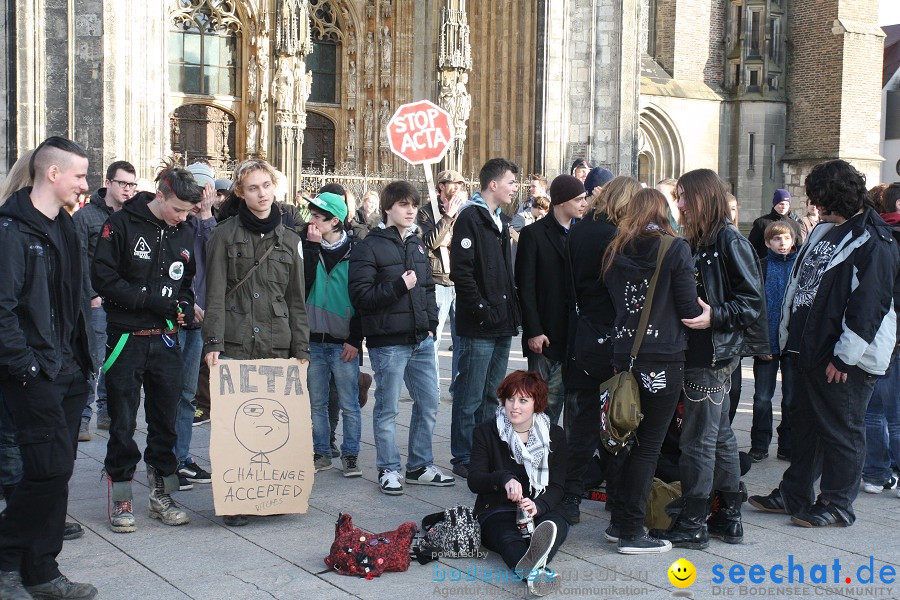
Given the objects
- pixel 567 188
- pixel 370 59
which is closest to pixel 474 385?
pixel 567 188

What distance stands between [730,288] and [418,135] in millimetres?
4861

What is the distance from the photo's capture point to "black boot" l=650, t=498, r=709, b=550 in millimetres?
5863

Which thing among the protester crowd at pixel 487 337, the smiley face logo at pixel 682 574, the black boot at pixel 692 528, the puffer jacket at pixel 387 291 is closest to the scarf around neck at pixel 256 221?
the protester crowd at pixel 487 337

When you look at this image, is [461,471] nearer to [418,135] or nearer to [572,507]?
[572,507]

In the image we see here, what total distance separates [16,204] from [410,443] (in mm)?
3335

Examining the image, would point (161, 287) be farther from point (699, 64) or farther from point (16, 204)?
point (699, 64)

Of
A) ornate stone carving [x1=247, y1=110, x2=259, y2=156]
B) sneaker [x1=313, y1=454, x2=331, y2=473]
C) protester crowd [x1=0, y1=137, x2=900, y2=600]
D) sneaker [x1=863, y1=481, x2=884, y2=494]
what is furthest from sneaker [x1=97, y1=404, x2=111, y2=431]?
ornate stone carving [x1=247, y1=110, x2=259, y2=156]

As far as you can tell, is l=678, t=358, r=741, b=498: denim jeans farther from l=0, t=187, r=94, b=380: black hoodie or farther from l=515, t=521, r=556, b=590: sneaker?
l=0, t=187, r=94, b=380: black hoodie

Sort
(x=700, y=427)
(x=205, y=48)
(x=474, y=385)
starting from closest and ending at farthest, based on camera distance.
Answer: (x=700, y=427) → (x=474, y=385) → (x=205, y=48)

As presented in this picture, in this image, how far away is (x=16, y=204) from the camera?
491cm

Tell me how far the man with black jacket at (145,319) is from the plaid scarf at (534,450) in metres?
2.00

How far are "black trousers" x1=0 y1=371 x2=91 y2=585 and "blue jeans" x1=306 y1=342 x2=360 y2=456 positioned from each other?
2.64 metres

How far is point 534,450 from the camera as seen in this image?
576 centimetres

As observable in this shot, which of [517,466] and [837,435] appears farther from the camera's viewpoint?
[837,435]
